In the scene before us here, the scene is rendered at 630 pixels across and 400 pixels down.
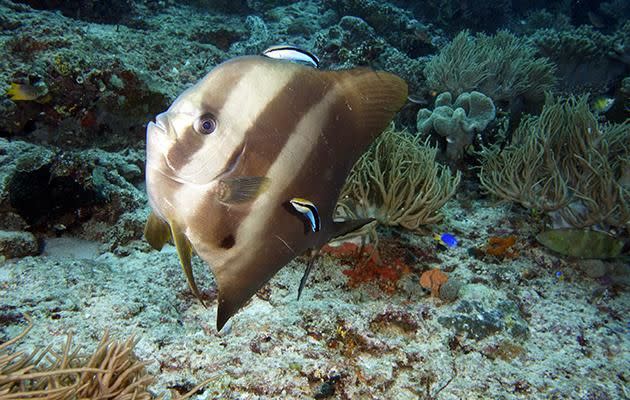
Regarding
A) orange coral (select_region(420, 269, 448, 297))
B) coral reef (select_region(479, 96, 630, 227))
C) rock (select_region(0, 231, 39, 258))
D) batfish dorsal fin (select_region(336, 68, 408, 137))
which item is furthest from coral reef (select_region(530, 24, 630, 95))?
rock (select_region(0, 231, 39, 258))

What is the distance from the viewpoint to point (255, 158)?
3.85 ft

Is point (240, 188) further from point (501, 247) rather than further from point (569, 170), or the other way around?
point (569, 170)

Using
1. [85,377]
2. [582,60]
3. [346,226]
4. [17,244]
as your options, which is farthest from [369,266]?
[582,60]

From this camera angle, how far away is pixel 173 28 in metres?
10.3

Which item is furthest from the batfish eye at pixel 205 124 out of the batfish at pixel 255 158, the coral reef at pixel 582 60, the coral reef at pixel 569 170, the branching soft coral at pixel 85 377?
the coral reef at pixel 582 60

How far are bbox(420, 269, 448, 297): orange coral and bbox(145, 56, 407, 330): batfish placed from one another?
2.06 m

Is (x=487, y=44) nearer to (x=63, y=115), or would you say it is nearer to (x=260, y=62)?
(x=63, y=115)

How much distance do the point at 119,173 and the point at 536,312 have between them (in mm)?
4591

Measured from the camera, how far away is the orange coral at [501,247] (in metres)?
3.77

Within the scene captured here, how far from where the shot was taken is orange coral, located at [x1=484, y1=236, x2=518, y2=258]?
3.77m

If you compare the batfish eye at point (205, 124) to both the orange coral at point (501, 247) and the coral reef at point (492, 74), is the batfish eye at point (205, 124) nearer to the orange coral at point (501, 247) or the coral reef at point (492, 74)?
the orange coral at point (501, 247)

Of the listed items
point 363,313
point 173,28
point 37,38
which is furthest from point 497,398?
point 173,28

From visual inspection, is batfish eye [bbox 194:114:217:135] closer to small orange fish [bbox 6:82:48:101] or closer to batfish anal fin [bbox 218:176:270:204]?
batfish anal fin [bbox 218:176:270:204]

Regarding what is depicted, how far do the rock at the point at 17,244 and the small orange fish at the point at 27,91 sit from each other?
2.14m
